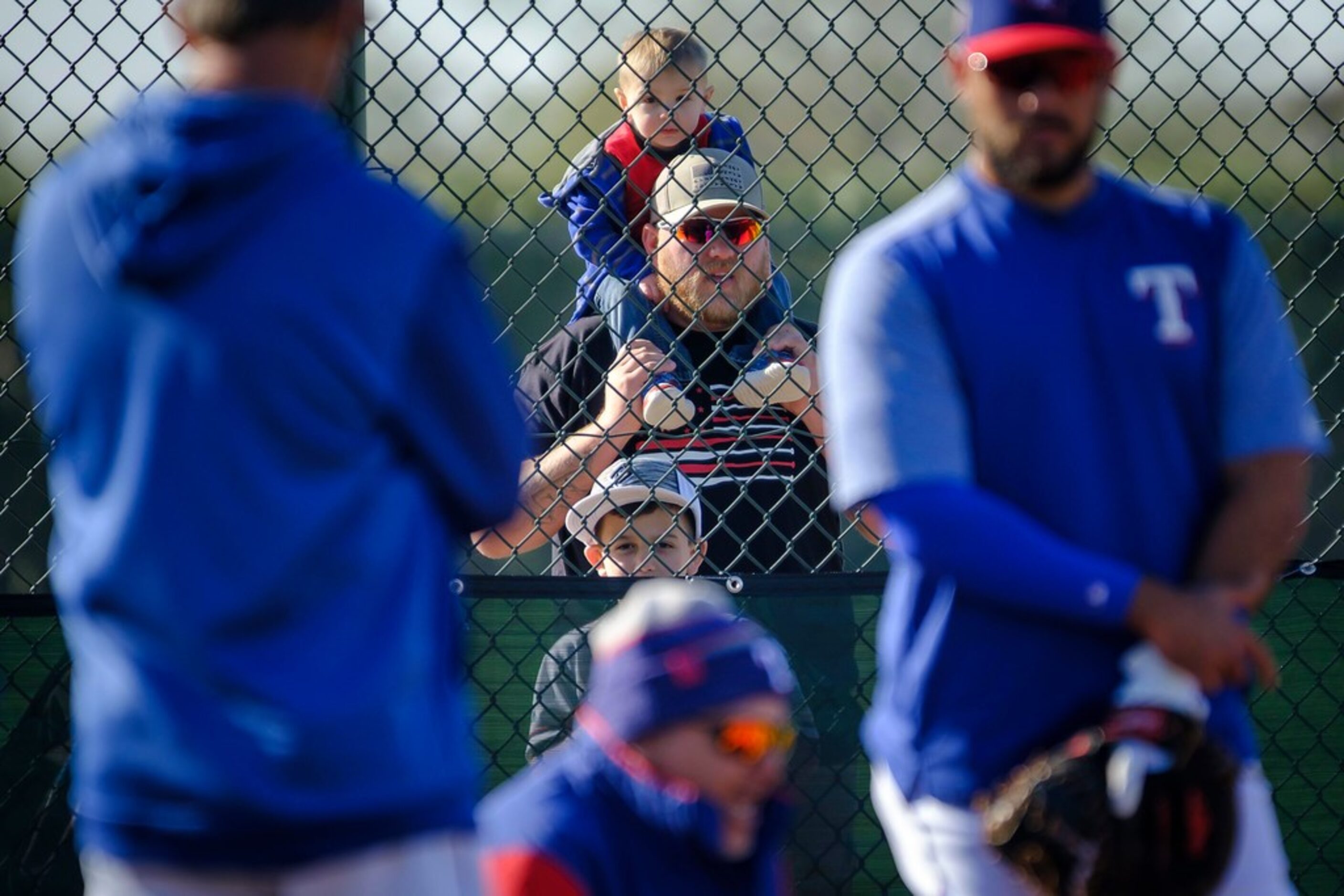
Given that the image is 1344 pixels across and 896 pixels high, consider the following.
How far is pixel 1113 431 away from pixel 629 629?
0.69m

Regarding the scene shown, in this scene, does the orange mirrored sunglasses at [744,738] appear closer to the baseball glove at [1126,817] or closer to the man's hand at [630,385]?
the baseball glove at [1126,817]

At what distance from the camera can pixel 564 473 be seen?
4.36 m

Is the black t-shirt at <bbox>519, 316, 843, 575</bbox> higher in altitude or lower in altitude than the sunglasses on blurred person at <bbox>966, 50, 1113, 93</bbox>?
lower

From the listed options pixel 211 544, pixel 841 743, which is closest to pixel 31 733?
pixel 841 743

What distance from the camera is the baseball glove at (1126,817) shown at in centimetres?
224

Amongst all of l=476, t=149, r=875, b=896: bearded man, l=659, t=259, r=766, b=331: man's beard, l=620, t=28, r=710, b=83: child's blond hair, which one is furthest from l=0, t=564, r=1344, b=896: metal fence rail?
l=620, t=28, r=710, b=83: child's blond hair

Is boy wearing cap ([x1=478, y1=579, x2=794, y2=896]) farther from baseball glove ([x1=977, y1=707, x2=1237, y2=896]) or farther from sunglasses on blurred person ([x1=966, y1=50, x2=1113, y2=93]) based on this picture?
sunglasses on blurred person ([x1=966, y1=50, x2=1113, y2=93])

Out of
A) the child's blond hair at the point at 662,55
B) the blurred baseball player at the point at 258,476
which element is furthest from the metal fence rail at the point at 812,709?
the blurred baseball player at the point at 258,476

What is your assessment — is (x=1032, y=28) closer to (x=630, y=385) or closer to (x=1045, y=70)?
(x=1045, y=70)

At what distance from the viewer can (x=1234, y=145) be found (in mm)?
4840

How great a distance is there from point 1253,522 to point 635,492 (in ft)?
6.92

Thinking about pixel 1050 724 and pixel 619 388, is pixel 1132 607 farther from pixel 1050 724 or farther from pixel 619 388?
pixel 619 388

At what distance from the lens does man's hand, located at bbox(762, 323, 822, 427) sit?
14.4 feet

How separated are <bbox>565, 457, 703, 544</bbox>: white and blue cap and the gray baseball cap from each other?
66 centimetres
